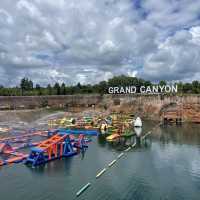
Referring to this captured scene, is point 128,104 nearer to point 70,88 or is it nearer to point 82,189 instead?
point 70,88

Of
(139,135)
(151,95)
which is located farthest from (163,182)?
(151,95)

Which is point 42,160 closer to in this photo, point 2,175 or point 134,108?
point 2,175

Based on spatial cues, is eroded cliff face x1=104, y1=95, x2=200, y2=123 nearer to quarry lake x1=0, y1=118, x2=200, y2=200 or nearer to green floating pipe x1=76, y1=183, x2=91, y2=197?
quarry lake x1=0, y1=118, x2=200, y2=200

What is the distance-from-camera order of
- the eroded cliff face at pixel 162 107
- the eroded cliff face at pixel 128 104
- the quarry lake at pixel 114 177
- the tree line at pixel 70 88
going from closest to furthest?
the quarry lake at pixel 114 177 < the eroded cliff face at pixel 162 107 < the eroded cliff face at pixel 128 104 < the tree line at pixel 70 88

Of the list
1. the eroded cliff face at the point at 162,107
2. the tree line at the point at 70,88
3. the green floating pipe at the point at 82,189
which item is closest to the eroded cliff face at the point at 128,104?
the eroded cliff face at the point at 162,107

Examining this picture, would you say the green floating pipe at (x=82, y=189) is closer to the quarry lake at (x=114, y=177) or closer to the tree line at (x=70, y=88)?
the quarry lake at (x=114, y=177)

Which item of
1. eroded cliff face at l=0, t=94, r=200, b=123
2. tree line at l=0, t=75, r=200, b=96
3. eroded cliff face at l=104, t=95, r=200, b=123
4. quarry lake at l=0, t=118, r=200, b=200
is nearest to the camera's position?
quarry lake at l=0, t=118, r=200, b=200

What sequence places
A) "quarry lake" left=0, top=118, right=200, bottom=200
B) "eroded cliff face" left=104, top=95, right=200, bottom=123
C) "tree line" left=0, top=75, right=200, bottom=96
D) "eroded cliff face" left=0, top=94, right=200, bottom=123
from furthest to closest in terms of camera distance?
"tree line" left=0, top=75, right=200, bottom=96, "eroded cliff face" left=0, top=94, right=200, bottom=123, "eroded cliff face" left=104, top=95, right=200, bottom=123, "quarry lake" left=0, top=118, right=200, bottom=200

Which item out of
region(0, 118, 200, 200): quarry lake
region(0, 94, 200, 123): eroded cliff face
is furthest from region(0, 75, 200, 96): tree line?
region(0, 118, 200, 200): quarry lake
